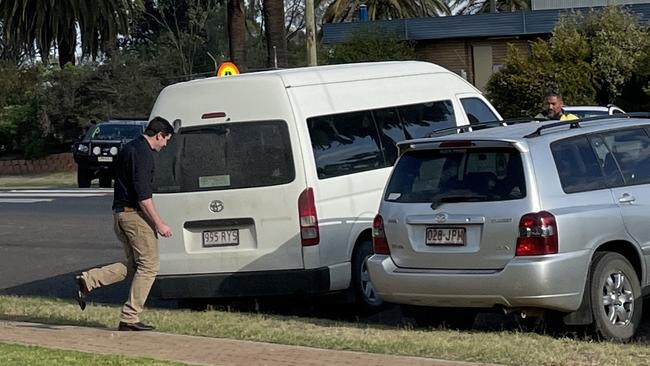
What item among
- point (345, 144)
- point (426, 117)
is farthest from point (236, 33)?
point (345, 144)

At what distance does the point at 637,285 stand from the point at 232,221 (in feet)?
12.0

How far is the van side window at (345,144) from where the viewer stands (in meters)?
10.7

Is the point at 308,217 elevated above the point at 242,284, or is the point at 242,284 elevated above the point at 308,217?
the point at 308,217

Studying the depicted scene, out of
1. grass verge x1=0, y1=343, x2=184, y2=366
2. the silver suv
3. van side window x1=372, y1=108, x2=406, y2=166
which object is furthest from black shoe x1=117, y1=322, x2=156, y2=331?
van side window x1=372, y1=108, x2=406, y2=166

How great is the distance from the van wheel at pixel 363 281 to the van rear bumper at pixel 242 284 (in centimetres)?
41

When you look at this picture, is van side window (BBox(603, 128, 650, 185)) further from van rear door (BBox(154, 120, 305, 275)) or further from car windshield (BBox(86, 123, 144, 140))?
car windshield (BBox(86, 123, 144, 140))

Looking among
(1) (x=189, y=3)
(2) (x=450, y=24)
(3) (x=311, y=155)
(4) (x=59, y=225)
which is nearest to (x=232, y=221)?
(3) (x=311, y=155)

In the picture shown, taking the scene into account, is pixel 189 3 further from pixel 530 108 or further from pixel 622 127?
pixel 622 127

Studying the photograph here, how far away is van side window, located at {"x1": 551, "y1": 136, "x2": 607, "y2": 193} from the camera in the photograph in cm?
894

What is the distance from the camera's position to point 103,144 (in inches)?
1209

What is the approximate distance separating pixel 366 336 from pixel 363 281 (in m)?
1.66

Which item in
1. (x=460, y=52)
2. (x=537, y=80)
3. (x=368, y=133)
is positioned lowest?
(x=368, y=133)

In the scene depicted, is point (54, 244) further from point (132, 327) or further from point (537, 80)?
point (537, 80)

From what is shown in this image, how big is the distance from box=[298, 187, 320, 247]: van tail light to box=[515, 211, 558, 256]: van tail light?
2.38 meters
